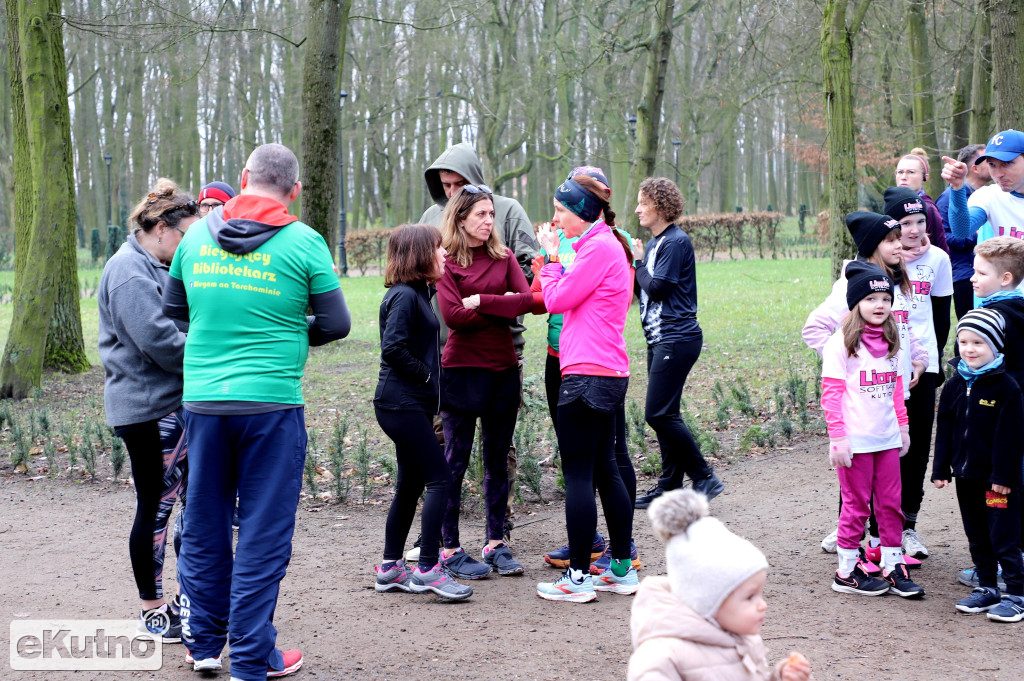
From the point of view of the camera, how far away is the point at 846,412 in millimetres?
4574

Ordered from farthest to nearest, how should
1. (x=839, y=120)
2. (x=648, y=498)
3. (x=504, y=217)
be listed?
(x=839, y=120)
(x=648, y=498)
(x=504, y=217)

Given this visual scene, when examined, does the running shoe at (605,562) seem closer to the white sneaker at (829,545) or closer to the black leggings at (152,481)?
the white sneaker at (829,545)

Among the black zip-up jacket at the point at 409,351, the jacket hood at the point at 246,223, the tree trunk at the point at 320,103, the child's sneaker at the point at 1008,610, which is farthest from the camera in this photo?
the tree trunk at the point at 320,103

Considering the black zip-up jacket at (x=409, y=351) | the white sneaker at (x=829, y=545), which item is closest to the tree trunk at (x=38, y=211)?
the black zip-up jacket at (x=409, y=351)

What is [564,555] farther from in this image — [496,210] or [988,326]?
[988,326]

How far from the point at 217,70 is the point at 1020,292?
117ft

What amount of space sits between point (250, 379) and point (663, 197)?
3.14m

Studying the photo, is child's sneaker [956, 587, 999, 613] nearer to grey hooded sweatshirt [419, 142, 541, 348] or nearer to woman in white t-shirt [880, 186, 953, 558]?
woman in white t-shirt [880, 186, 953, 558]

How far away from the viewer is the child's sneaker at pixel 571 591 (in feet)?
15.1

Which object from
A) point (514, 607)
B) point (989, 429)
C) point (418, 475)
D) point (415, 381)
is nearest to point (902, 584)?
point (989, 429)

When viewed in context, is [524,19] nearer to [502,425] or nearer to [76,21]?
[76,21]

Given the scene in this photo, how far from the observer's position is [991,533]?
4.34 metres

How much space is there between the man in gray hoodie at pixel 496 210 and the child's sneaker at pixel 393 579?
0.86 meters

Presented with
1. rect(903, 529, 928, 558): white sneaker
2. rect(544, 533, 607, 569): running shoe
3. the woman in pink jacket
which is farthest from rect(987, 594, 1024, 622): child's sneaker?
rect(544, 533, 607, 569): running shoe
